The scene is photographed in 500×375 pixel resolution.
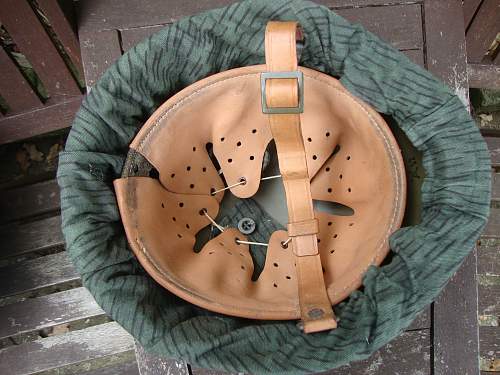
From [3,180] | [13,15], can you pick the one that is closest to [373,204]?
[13,15]

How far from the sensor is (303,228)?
0.81 meters

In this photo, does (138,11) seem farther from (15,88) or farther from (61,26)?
(15,88)

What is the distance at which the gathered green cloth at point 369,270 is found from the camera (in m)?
0.69

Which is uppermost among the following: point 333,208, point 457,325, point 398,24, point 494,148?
point 398,24

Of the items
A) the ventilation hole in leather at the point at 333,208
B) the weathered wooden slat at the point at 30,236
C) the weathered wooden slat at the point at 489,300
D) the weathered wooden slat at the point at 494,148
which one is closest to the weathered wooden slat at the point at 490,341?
the weathered wooden slat at the point at 489,300

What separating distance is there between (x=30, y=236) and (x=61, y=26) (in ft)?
1.47

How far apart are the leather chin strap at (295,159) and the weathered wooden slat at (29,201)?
0.56 meters

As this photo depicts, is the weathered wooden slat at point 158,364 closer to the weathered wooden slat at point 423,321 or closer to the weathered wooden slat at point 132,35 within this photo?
the weathered wooden slat at point 423,321

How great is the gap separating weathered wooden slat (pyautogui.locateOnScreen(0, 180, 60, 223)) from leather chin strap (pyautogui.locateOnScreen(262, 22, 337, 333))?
557 millimetres

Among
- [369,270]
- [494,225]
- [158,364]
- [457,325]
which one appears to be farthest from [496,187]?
[158,364]

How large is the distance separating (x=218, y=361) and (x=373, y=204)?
13.2 inches

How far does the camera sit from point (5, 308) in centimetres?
107

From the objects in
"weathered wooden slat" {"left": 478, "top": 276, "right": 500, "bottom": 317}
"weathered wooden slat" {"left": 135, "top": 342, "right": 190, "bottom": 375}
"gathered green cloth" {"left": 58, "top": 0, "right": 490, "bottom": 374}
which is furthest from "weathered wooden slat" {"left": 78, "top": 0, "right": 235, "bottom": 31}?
"weathered wooden slat" {"left": 478, "top": 276, "right": 500, "bottom": 317}

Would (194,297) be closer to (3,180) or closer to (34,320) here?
(34,320)
